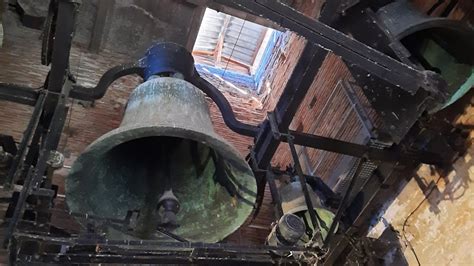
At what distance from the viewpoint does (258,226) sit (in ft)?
18.0

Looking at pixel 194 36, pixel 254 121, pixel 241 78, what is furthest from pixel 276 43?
pixel 194 36

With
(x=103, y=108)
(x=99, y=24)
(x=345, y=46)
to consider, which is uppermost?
(x=345, y=46)

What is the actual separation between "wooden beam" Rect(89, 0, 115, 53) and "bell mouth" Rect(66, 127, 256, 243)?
228 centimetres

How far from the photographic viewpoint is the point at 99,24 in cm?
565

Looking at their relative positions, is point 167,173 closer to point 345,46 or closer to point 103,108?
point 345,46

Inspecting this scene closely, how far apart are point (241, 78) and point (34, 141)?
4412 millimetres

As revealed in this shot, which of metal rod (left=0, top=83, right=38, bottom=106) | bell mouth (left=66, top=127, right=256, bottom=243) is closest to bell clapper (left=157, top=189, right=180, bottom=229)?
bell mouth (left=66, top=127, right=256, bottom=243)

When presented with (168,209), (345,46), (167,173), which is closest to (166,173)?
(167,173)

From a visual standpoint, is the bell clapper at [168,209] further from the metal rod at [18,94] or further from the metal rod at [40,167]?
the metal rod at [18,94]

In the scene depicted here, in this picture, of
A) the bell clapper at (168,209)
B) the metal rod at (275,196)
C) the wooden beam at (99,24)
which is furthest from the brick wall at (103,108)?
the bell clapper at (168,209)

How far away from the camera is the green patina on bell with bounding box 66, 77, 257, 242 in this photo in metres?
3.04

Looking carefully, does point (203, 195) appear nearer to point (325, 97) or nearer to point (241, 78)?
point (325, 97)

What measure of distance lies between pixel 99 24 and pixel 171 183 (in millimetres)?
2663

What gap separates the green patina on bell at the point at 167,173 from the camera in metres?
3.04
